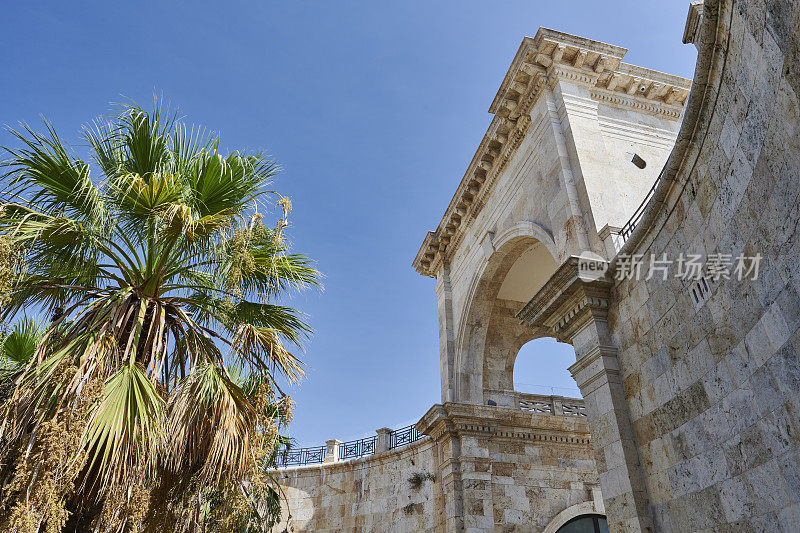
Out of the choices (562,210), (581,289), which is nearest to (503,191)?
(562,210)

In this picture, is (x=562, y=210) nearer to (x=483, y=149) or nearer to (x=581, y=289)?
(x=581, y=289)

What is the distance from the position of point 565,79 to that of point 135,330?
8.76 m

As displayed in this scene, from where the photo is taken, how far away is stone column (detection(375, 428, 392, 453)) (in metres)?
14.4

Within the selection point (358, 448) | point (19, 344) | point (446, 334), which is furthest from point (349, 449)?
point (19, 344)

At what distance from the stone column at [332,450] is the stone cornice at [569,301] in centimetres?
973

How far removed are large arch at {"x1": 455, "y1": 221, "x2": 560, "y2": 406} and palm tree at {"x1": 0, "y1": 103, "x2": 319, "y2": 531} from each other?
6989mm

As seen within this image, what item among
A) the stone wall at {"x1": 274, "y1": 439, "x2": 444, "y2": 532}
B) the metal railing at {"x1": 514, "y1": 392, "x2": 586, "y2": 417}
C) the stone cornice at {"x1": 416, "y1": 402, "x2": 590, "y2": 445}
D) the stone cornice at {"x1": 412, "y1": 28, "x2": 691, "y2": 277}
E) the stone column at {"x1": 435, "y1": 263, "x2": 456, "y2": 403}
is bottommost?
the stone wall at {"x1": 274, "y1": 439, "x2": 444, "y2": 532}

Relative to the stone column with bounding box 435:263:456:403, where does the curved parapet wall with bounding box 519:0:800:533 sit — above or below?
below

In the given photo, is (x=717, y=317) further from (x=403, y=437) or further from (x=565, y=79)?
(x=403, y=437)

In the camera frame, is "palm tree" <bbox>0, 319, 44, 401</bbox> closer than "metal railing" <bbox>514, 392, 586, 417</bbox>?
Yes

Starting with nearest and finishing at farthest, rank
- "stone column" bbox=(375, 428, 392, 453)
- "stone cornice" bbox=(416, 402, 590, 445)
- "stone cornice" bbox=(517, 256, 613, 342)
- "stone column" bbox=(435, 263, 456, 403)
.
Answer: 1. "stone cornice" bbox=(517, 256, 613, 342)
2. "stone cornice" bbox=(416, 402, 590, 445)
3. "stone column" bbox=(435, 263, 456, 403)
4. "stone column" bbox=(375, 428, 392, 453)

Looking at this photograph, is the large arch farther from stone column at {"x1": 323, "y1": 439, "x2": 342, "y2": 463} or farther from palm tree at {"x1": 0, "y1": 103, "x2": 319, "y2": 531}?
palm tree at {"x1": 0, "y1": 103, "x2": 319, "y2": 531}

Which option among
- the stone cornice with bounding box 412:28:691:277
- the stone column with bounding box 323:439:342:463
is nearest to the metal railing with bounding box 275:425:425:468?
the stone column with bounding box 323:439:342:463

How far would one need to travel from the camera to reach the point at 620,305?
22.2ft
